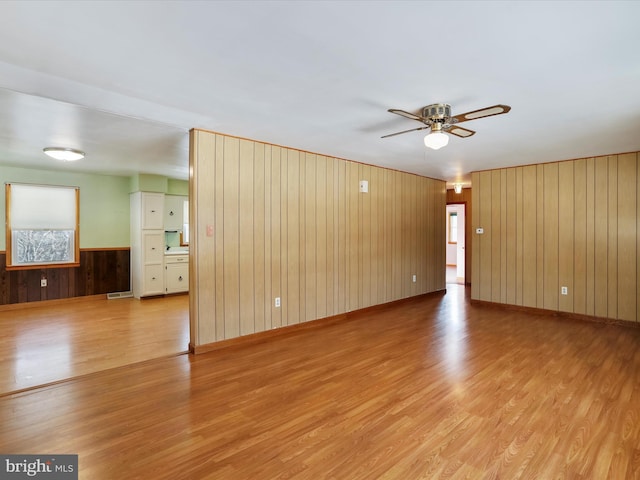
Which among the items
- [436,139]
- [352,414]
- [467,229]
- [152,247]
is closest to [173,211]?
[152,247]

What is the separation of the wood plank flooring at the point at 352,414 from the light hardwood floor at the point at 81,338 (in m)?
0.32

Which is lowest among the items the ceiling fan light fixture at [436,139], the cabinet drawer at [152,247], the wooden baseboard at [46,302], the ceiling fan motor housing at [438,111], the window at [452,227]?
the wooden baseboard at [46,302]

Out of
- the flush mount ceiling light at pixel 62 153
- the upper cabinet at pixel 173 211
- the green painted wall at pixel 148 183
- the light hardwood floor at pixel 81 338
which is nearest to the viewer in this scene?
the light hardwood floor at pixel 81 338

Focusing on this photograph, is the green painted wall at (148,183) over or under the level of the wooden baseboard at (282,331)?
over

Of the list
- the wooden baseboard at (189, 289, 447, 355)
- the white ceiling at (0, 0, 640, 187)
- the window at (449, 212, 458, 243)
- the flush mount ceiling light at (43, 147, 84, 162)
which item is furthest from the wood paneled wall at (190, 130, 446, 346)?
the window at (449, 212, 458, 243)

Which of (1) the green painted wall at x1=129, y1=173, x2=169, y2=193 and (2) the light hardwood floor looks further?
(1) the green painted wall at x1=129, y1=173, x2=169, y2=193

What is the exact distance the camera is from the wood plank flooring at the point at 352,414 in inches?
76.4

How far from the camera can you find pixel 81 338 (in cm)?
422

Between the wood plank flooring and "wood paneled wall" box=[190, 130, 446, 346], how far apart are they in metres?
0.58

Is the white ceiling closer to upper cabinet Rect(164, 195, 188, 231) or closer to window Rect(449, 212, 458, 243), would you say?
upper cabinet Rect(164, 195, 188, 231)

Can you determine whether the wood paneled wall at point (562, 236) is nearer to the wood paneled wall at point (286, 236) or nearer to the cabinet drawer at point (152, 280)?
the wood paneled wall at point (286, 236)

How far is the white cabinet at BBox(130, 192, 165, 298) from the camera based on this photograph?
21.9 ft

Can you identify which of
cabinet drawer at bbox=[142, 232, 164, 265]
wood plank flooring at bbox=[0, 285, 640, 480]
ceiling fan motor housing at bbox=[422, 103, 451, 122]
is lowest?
wood plank flooring at bbox=[0, 285, 640, 480]

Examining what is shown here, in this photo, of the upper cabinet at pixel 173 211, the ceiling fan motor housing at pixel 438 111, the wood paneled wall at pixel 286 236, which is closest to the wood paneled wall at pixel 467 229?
the wood paneled wall at pixel 286 236
